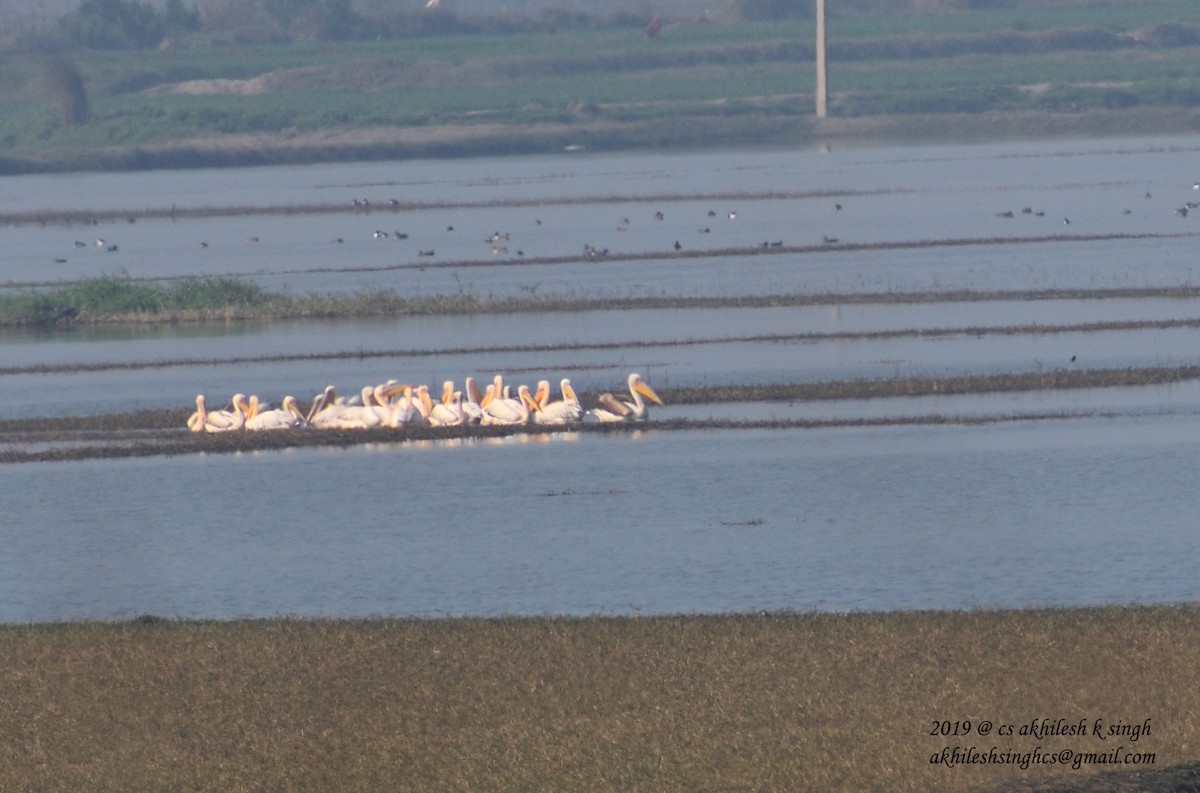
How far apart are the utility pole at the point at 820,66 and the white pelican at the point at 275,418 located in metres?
54.4

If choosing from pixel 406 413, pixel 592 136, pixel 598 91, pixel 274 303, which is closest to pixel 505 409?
pixel 406 413

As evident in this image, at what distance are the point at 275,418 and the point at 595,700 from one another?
13287 millimetres

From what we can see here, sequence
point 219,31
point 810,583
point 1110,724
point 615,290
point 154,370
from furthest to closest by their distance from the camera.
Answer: point 219,31 → point 615,290 → point 154,370 → point 810,583 → point 1110,724

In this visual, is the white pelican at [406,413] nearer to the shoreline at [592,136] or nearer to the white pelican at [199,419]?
the white pelican at [199,419]

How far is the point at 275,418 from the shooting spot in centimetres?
2372

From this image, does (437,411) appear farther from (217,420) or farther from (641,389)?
(217,420)

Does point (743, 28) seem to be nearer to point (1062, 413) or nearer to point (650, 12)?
point (650, 12)

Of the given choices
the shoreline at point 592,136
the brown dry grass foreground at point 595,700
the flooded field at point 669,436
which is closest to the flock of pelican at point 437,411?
the flooded field at point 669,436

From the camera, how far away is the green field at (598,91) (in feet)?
259

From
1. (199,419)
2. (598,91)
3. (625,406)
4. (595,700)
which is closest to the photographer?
(595,700)

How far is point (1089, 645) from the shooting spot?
1145 centimetres

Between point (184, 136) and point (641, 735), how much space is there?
7068 cm

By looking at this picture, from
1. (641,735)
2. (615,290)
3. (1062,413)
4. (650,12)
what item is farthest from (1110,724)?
(650,12)

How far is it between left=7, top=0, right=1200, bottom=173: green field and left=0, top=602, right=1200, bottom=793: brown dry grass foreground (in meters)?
66.7
